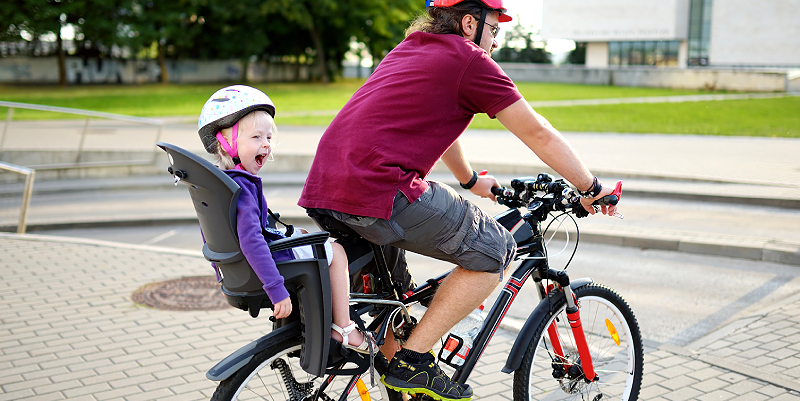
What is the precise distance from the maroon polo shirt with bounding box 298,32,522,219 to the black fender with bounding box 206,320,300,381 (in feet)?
1.52

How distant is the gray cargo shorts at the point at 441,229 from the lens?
8.78ft

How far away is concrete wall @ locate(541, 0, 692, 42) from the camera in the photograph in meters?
54.0

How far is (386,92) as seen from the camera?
2652 millimetres

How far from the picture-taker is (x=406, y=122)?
2.62 meters

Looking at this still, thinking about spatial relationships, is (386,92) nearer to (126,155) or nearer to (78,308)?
(78,308)

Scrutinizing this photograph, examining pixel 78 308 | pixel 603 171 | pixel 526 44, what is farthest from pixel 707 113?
pixel 526 44

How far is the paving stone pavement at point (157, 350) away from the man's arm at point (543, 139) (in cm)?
157

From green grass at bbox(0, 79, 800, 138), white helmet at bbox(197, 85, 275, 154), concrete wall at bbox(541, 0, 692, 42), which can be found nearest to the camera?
white helmet at bbox(197, 85, 275, 154)

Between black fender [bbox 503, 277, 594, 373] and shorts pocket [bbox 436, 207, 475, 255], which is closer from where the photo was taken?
shorts pocket [bbox 436, 207, 475, 255]

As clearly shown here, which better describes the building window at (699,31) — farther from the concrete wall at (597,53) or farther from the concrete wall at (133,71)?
the concrete wall at (133,71)

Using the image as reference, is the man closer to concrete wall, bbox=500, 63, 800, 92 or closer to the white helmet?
the white helmet

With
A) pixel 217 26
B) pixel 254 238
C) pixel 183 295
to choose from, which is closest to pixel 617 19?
pixel 217 26

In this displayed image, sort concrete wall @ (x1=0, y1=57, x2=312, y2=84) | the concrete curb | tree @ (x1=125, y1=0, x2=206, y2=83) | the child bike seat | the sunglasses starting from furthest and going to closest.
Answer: concrete wall @ (x1=0, y1=57, x2=312, y2=84), tree @ (x1=125, y1=0, x2=206, y2=83), the concrete curb, the sunglasses, the child bike seat

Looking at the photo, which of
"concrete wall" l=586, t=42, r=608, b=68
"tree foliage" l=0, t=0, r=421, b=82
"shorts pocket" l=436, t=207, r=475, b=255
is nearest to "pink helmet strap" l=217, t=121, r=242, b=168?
"shorts pocket" l=436, t=207, r=475, b=255
